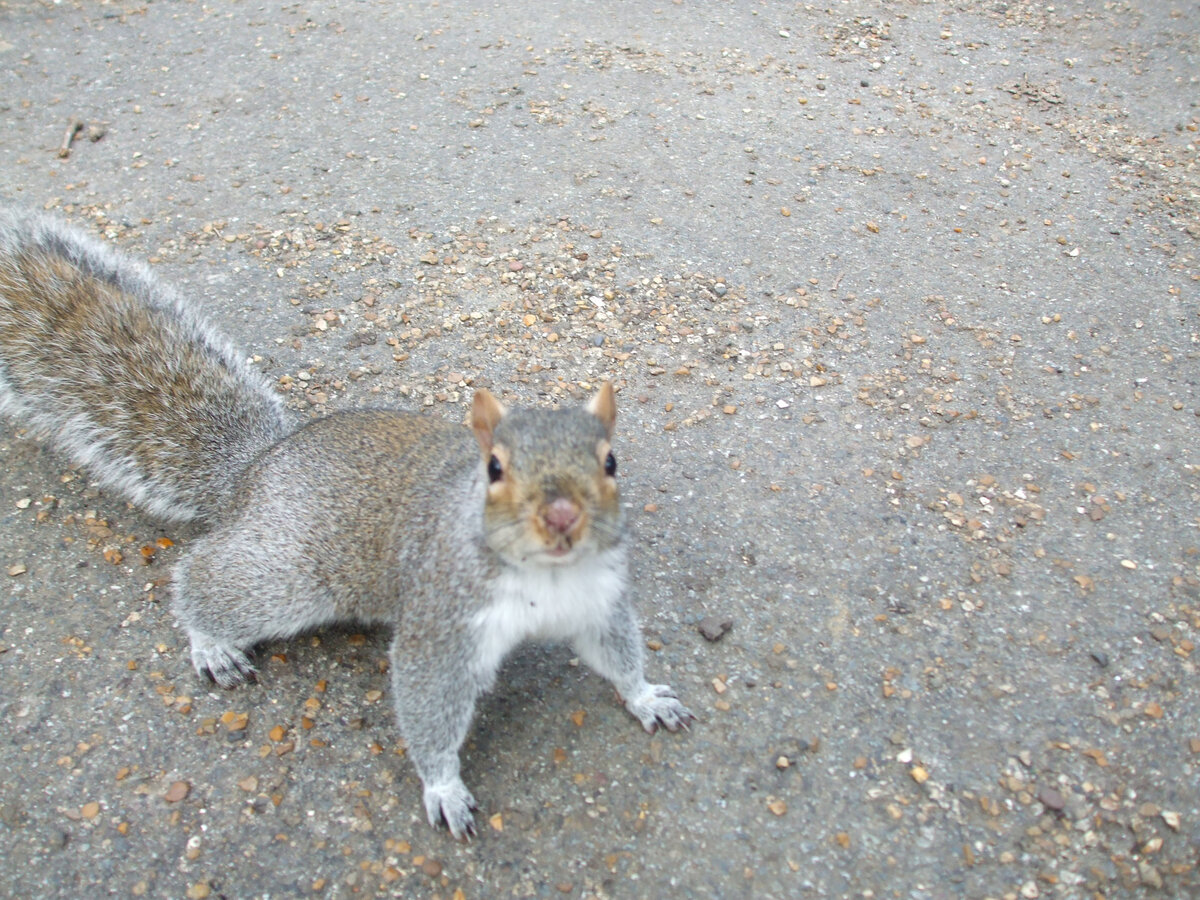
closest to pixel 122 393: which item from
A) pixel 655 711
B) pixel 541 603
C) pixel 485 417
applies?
pixel 485 417

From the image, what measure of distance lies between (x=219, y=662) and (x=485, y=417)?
3.29ft

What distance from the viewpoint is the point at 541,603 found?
1.83m

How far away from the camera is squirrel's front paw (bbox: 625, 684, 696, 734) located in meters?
2.12

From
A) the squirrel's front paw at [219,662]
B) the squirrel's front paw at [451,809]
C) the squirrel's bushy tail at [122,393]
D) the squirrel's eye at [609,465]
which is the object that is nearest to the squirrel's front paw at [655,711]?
the squirrel's front paw at [451,809]

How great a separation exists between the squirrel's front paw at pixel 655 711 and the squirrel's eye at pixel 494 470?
0.70 m

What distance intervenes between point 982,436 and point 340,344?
2252 millimetres

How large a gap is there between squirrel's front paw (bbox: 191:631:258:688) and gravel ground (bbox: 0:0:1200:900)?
6 cm

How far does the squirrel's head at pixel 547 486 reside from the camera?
1637 mm

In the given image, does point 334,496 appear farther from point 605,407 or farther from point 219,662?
point 605,407

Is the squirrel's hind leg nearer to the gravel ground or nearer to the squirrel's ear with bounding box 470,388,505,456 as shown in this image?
the gravel ground

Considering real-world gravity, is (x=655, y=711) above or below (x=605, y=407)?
below

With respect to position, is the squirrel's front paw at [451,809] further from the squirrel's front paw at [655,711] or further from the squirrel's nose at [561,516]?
the squirrel's nose at [561,516]

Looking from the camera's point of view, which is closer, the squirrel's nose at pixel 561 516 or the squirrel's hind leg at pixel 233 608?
the squirrel's nose at pixel 561 516

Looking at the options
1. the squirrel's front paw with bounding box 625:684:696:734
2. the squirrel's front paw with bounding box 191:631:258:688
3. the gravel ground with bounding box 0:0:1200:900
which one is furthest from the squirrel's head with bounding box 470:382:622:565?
the squirrel's front paw with bounding box 191:631:258:688
